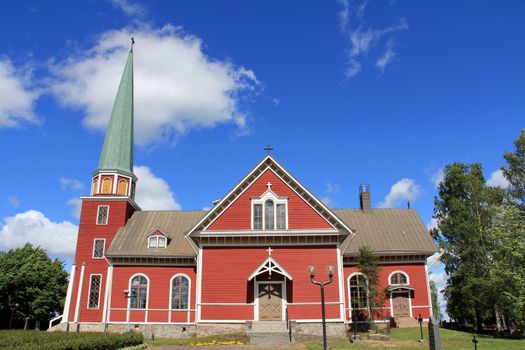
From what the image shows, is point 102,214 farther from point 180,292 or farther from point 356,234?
point 356,234

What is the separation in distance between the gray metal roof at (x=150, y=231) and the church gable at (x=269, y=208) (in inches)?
246

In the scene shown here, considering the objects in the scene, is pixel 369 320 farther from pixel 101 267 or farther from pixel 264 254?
pixel 101 267

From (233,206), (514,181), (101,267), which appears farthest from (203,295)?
(514,181)

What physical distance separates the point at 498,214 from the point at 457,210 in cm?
597

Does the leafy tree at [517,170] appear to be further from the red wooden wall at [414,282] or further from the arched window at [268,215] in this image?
the arched window at [268,215]

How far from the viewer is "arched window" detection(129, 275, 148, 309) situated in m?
30.7

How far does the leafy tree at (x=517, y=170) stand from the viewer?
3084 centimetres

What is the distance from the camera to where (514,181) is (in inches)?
1239

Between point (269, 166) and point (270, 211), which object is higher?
point (269, 166)

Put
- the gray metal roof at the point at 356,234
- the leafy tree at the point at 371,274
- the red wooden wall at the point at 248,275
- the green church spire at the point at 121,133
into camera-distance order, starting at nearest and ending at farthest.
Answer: the red wooden wall at the point at 248,275
the leafy tree at the point at 371,274
the gray metal roof at the point at 356,234
the green church spire at the point at 121,133

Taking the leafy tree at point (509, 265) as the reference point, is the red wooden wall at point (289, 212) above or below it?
above

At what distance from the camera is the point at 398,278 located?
102ft

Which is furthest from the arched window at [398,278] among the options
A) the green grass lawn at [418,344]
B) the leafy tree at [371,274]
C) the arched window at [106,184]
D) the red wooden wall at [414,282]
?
the arched window at [106,184]

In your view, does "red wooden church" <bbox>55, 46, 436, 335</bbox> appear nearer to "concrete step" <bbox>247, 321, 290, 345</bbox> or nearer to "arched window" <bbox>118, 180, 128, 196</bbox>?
"arched window" <bbox>118, 180, 128, 196</bbox>
